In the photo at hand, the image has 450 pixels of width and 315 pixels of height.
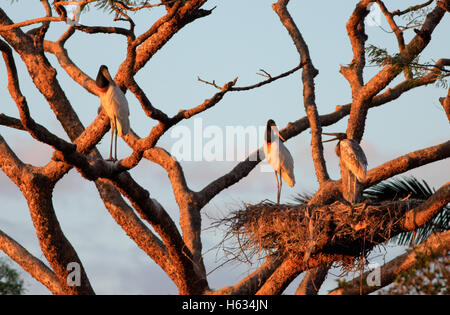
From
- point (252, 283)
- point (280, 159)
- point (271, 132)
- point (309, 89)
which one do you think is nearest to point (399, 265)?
point (252, 283)

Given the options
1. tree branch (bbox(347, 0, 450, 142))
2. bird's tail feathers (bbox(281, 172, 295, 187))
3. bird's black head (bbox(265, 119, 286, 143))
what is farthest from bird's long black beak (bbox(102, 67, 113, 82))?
tree branch (bbox(347, 0, 450, 142))

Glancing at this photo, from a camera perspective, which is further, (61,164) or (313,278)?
(313,278)

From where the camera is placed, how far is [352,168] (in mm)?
9547

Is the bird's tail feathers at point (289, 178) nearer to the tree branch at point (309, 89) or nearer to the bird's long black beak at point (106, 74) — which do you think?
the tree branch at point (309, 89)

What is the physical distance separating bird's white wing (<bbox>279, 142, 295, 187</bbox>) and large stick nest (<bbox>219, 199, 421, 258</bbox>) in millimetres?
1966

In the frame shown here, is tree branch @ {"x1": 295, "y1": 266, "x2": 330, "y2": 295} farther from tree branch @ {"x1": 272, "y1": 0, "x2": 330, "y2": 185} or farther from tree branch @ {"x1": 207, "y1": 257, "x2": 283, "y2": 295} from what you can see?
tree branch @ {"x1": 272, "y1": 0, "x2": 330, "y2": 185}

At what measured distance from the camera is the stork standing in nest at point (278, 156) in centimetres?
1043

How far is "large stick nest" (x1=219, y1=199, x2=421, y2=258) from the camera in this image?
26.1 feet

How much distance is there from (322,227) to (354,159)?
70.6 inches

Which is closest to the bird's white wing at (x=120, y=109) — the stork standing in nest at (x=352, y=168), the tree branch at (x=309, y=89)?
the tree branch at (x=309, y=89)

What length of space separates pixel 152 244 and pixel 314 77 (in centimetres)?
400

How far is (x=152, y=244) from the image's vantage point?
10.4 metres
